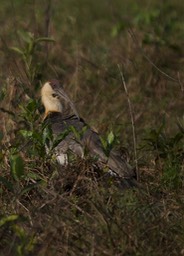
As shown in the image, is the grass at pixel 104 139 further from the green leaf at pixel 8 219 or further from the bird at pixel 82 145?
the bird at pixel 82 145

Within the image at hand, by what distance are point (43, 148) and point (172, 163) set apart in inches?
40.4

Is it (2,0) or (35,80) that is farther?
(2,0)

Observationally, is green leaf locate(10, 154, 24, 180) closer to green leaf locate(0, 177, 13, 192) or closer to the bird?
green leaf locate(0, 177, 13, 192)

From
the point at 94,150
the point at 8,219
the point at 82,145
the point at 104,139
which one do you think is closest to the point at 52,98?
the point at 94,150

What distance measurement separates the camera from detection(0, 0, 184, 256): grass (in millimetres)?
5402

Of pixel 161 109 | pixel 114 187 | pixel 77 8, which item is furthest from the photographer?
pixel 77 8

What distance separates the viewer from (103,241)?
5.35 meters

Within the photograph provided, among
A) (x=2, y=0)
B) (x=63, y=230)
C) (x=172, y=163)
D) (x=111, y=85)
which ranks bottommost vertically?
(x=2, y=0)

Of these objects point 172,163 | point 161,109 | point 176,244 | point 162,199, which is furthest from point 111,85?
point 176,244

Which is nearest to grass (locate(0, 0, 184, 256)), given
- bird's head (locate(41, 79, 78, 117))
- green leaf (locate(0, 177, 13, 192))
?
green leaf (locate(0, 177, 13, 192))

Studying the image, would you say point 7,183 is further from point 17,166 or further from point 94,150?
point 94,150

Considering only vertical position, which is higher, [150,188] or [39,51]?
[150,188]

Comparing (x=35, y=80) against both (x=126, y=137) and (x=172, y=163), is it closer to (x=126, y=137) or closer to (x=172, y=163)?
(x=126, y=137)

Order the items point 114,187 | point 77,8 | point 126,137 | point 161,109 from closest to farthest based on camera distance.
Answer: point 114,187, point 126,137, point 161,109, point 77,8
